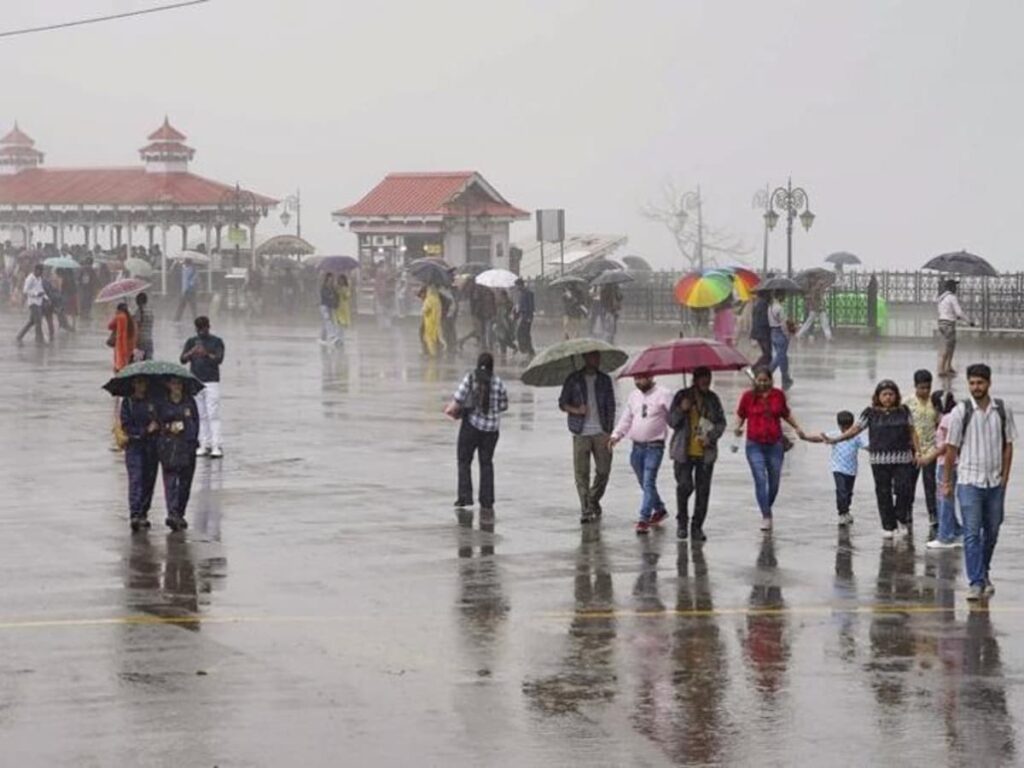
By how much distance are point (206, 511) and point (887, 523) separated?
5.35 m

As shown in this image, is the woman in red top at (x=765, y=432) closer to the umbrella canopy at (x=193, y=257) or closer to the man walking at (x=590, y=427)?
the man walking at (x=590, y=427)

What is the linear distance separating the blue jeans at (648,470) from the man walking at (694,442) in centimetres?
28

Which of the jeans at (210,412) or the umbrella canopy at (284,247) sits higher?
the umbrella canopy at (284,247)

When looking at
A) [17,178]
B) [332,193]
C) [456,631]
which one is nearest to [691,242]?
[332,193]

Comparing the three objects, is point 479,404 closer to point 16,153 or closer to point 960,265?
point 960,265

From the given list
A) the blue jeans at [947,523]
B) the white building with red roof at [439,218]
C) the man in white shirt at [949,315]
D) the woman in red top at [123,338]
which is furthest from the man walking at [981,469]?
the white building with red roof at [439,218]

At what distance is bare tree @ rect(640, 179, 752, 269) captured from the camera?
101 metres

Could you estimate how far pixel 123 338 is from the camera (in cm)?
2289

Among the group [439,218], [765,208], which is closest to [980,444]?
[439,218]

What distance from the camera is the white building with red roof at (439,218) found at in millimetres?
56719

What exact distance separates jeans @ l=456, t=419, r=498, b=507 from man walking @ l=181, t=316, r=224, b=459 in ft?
12.7

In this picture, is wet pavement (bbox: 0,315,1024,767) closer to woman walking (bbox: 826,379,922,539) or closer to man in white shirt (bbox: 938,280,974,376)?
woman walking (bbox: 826,379,922,539)

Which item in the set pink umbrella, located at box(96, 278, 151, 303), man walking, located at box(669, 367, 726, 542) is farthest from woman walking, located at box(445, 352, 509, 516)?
pink umbrella, located at box(96, 278, 151, 303)

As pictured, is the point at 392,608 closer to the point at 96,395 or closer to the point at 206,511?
the point at 206,511
